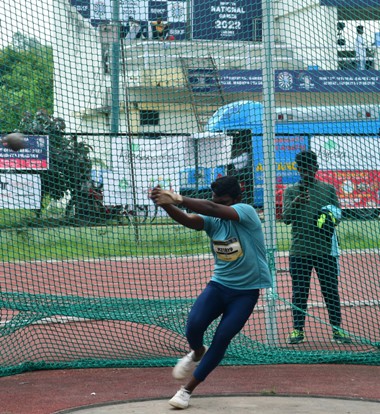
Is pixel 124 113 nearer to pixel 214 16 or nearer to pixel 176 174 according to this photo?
pixel 176 174

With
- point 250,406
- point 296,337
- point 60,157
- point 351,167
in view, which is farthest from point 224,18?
point 250,406

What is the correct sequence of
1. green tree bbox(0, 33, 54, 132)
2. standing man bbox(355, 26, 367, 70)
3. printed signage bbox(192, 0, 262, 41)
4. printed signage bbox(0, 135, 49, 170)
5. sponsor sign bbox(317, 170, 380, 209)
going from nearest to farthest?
1. green tree bbox(0, 33, 54, 132)
2. printed signage bbox(0, 135, 49, 170)
3. printed signage bbox(192, 0, 262, 41)
4. standing man bbox(355, 26, 367, 70)
5. sponsor sign bbox(317, 170, 380, 209)

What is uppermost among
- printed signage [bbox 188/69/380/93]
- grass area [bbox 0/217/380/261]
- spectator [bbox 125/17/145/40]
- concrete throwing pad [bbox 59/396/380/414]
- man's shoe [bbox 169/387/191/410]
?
spectator [bbox 125/17/145/40]

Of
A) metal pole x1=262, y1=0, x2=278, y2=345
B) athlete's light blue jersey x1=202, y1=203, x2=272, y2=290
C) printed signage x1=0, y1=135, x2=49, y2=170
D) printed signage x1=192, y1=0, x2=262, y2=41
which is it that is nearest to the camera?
athlete's light blue jersey x1=202, y1=203, x2=272, y2=290

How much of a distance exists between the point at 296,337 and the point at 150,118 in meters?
2.83

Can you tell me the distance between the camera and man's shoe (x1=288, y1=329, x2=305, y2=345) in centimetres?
873

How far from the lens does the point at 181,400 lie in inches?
248

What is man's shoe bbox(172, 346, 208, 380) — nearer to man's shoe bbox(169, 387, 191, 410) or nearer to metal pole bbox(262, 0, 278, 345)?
man's shoe bbox(169, 387, 191, 410)

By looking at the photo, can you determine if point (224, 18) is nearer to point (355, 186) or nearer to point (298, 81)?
point (298, 81)

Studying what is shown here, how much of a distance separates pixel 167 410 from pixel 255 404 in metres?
0.71

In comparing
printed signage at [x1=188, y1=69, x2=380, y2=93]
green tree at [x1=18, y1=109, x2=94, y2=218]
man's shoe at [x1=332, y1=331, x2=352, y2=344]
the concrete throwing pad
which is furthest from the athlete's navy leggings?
printed signage at [x1=188, y1=69, x2=380, y2=93]

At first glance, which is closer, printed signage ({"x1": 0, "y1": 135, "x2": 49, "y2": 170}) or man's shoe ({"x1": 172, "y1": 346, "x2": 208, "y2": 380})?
man's shoe ({"x1": 172, "y1": 346, "x2": 208, "y2": 380})

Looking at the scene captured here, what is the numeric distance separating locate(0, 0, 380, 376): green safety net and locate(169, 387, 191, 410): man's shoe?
1.82m

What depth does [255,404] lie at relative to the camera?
21.5 feet
